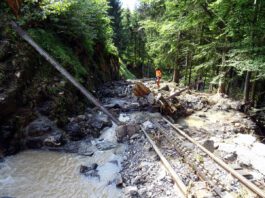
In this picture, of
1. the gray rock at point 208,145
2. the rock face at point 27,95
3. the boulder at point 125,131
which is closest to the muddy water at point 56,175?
the rock face at point 27,95

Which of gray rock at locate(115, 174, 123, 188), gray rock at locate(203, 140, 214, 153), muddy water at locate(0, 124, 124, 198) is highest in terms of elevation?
gray rock at locate(203, 140, 214, 153)

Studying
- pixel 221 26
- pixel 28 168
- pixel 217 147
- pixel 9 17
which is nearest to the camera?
pixel 28 168

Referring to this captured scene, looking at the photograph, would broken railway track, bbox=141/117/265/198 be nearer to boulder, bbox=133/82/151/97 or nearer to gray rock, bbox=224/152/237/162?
gray rock, bbox=224/152/237/162

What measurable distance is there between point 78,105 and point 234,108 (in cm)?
897

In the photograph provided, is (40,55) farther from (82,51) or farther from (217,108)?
(217,108)

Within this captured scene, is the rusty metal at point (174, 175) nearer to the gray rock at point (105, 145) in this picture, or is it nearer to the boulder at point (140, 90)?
the gray rock at point (105, 145)

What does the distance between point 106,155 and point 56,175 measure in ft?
6.92

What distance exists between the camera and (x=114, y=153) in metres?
10.2

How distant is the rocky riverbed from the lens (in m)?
7.69

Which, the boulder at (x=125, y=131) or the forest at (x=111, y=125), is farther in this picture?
the boulder at (x=125, y=131)

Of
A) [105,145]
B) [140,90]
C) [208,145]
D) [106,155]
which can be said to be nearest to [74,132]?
[105,145]

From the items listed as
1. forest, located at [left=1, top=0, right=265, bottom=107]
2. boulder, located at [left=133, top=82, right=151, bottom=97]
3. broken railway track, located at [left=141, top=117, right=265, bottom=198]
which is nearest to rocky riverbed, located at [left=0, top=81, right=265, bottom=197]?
broken railway track, located at [left=141, top=117, right=265, bottom=198]

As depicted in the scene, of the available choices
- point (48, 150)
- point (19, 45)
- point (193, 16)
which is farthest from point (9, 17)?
point (193, 16)

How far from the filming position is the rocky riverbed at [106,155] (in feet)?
25.2
